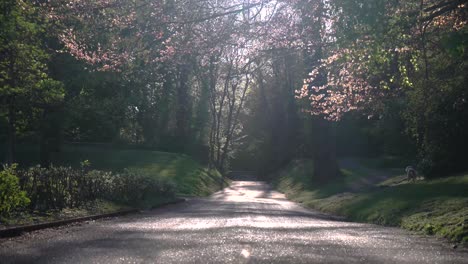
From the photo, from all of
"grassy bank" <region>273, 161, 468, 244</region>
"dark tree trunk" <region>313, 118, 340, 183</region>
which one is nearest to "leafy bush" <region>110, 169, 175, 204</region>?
"grassy bank" <region>273, 161, 468, 244</region>

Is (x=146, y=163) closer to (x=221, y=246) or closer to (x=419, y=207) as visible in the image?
(x=419, y=207)

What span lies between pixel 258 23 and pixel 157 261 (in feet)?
34.7

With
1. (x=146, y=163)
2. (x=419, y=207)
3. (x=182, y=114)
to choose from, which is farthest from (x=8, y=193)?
(x=182, y=114)

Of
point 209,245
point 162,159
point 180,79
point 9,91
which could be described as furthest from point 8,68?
point 180,79

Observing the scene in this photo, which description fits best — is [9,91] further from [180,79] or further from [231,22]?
[180,79]

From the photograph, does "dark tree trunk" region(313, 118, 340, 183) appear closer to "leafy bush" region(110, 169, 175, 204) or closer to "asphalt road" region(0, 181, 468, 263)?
"leafy bush" region(110, 169, 175, 204)

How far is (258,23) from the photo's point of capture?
18.5m

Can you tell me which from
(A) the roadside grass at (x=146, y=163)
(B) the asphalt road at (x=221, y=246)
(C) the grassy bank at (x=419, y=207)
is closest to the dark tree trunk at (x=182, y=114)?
(A) the roadside grass at (x=146, y=163)

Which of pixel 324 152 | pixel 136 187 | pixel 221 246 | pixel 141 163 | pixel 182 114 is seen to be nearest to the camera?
pixel 221 246

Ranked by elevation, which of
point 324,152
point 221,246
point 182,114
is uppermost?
point 182,114

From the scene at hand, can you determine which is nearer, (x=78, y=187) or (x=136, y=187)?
(x=78, y=187)

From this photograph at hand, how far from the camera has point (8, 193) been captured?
13742mm

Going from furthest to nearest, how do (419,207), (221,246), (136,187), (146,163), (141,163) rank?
1. (146,163)
2. (141,163)
3. (136,187)
4. (419,207)
5. (221,246)

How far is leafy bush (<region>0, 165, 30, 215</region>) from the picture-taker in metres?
13.4
